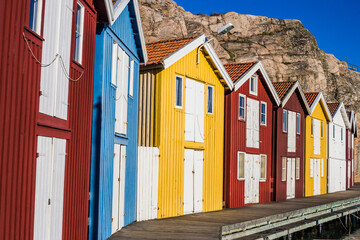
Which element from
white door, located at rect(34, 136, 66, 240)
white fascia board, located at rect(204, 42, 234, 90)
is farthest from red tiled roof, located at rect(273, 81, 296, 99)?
white door, located at rect(34, 136, 66, 240)

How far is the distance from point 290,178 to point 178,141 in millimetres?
14989

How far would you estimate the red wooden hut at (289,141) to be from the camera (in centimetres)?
3027

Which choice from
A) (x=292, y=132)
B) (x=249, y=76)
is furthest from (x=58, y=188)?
(x=292, y=132)

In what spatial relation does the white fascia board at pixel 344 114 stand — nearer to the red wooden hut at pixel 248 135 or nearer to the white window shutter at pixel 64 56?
the red wooden hut at pixel 248 135

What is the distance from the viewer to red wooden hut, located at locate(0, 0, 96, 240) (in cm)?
755

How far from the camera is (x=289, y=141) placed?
32.8 m

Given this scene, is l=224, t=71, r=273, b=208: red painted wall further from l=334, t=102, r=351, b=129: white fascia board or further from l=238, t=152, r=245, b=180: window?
l=334, t=102, r=351, b=129: white fascia board

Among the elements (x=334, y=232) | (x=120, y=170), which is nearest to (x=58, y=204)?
(x=120, y=170)

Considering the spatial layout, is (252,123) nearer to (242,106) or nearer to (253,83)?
(242,106)

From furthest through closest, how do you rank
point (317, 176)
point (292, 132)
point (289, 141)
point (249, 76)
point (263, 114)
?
point (317, 176) → point (292, 132) → point (289, 141) → point (263, 114) → point (249, 76)

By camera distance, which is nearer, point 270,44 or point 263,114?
point 263,114

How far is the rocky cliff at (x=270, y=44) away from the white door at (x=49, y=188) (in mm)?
48569

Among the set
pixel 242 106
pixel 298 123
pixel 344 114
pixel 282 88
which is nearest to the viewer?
pixel 242 106

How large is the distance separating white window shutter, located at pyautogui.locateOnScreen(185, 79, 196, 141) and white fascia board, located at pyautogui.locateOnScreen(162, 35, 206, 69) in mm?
1301
